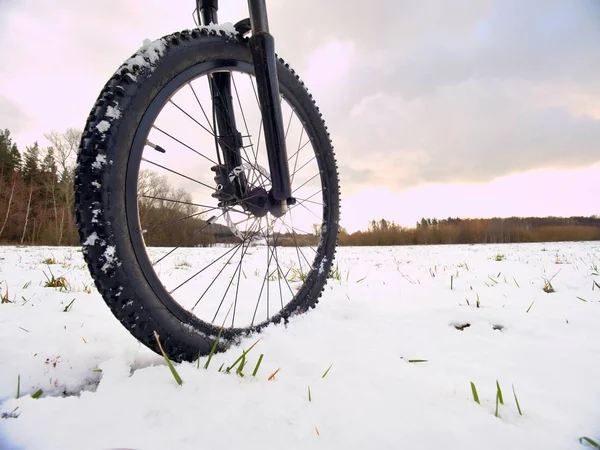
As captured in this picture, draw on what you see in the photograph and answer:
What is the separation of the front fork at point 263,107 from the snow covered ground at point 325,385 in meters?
0.67

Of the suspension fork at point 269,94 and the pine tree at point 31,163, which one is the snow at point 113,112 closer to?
the suspension fork at point 269,94

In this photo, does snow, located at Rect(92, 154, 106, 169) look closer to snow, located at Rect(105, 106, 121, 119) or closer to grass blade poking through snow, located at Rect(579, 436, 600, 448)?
snow, located at Rect(105, 106, 121, 119)

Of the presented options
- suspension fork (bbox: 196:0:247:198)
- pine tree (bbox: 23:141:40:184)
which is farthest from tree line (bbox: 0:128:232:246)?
suspension fork (bbox: 196:0:247:198)

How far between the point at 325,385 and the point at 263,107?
3.52ft

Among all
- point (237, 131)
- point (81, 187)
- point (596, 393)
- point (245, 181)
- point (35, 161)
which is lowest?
point (596, 393)

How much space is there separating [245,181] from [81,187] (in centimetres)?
75

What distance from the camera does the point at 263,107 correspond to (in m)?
1.24

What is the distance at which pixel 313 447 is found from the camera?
1.80ft

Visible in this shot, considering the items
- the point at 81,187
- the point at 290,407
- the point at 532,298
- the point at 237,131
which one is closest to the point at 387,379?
the point at 290,407

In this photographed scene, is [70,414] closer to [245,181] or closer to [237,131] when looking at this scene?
[245,181]

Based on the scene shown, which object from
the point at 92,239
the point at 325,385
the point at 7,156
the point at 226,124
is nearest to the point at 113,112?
the point at 92,239

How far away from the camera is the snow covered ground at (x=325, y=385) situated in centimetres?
58

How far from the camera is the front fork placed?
120cm

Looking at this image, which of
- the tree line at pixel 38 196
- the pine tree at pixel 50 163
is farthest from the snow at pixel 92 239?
the pine tree at pixel 50 163
